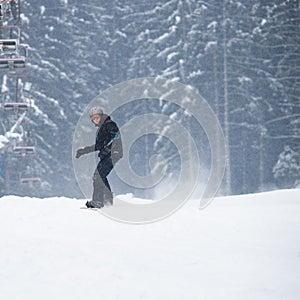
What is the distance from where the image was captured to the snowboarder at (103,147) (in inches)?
407

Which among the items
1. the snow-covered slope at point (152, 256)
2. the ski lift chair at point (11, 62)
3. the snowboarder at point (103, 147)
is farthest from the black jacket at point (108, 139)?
the ski lift chair at point (11, 62)

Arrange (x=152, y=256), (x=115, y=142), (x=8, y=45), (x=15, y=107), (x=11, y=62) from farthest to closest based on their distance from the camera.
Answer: (x=15, y=107)
(x=11, y=62)
(x=8, y=45)
(x=115, y=142)
(x=152, y=256)

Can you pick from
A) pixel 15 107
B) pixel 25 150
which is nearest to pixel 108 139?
pixel 15 107

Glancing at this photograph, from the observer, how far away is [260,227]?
859 centimetres

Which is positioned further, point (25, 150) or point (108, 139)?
point (25, 150)

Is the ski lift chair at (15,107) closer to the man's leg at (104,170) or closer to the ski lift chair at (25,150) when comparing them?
the ski lift chair at (25,150)

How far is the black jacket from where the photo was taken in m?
10.3

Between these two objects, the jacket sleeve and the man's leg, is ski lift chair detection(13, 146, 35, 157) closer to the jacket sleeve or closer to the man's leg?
the man's leg

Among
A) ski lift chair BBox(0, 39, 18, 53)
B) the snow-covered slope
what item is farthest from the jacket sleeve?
ski lift chair BBox(0, 39, 18, 53)

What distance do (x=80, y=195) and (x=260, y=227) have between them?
28.4m

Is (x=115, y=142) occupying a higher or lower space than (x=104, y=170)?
higher

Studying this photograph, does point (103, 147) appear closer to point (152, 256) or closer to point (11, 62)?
point (152, 256)

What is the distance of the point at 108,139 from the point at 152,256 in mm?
4125

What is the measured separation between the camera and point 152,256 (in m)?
6.61
